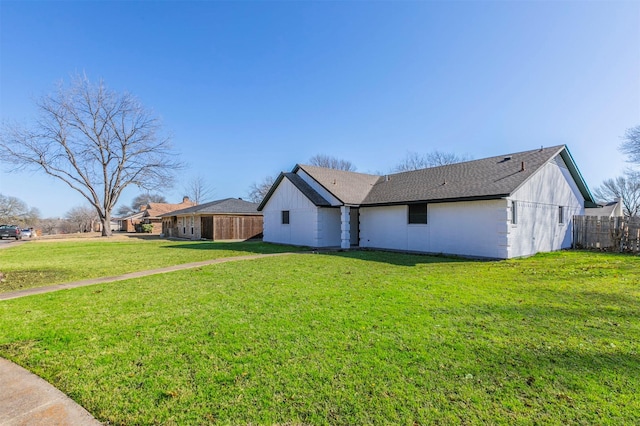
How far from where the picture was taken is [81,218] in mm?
62000

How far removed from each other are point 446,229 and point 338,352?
1179 centimetres

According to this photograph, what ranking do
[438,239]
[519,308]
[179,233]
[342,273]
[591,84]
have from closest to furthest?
[519,308]
[342,273]
[591,84]
[438,239]
[179,233]

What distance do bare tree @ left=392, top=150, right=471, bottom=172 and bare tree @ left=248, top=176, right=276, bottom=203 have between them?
75.6ft

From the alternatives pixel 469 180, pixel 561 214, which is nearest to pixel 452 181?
pixel 469 180

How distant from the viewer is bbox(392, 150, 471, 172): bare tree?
148ft

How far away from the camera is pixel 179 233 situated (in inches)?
1254

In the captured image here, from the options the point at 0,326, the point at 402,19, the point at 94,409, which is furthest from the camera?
the point at 402,19

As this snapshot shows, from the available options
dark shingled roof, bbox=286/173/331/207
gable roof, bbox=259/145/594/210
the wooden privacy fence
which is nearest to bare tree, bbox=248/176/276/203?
gable roof, bbox=259/145/594/210

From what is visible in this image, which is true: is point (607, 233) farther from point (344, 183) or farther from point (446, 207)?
point (344, 183)

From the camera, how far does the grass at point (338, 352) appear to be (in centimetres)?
258

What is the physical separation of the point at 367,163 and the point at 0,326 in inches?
1854

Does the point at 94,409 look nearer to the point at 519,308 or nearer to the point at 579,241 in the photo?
the point at 519,308

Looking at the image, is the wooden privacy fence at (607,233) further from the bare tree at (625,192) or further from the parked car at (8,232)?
the parked car at (8,232)

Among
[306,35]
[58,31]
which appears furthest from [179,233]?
[306,35]
